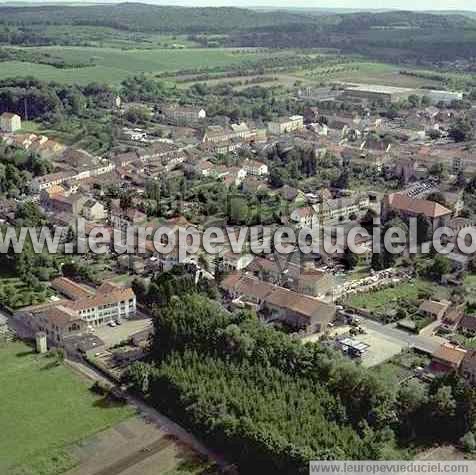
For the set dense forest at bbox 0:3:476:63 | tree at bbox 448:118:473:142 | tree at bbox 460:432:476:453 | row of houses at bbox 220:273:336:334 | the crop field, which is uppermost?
dense forest at bbox 0:3:476:63

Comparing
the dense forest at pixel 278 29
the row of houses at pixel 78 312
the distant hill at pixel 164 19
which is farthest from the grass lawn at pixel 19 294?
the distant hill at pixel 164 19

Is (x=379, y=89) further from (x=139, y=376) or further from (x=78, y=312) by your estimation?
(x=139, y=376)

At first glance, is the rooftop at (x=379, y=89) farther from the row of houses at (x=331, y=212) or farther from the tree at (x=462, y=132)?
the row of houses at (x=331, y=212)

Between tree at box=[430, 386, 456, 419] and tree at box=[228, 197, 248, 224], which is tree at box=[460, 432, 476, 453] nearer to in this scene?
tree at box=[430, 386, 456, 419]

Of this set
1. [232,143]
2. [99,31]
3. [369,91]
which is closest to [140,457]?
[232,143]

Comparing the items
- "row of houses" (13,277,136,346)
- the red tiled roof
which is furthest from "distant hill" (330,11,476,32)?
"row of houses" (13,277,136,346)

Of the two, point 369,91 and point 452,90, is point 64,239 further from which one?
point 452,90
